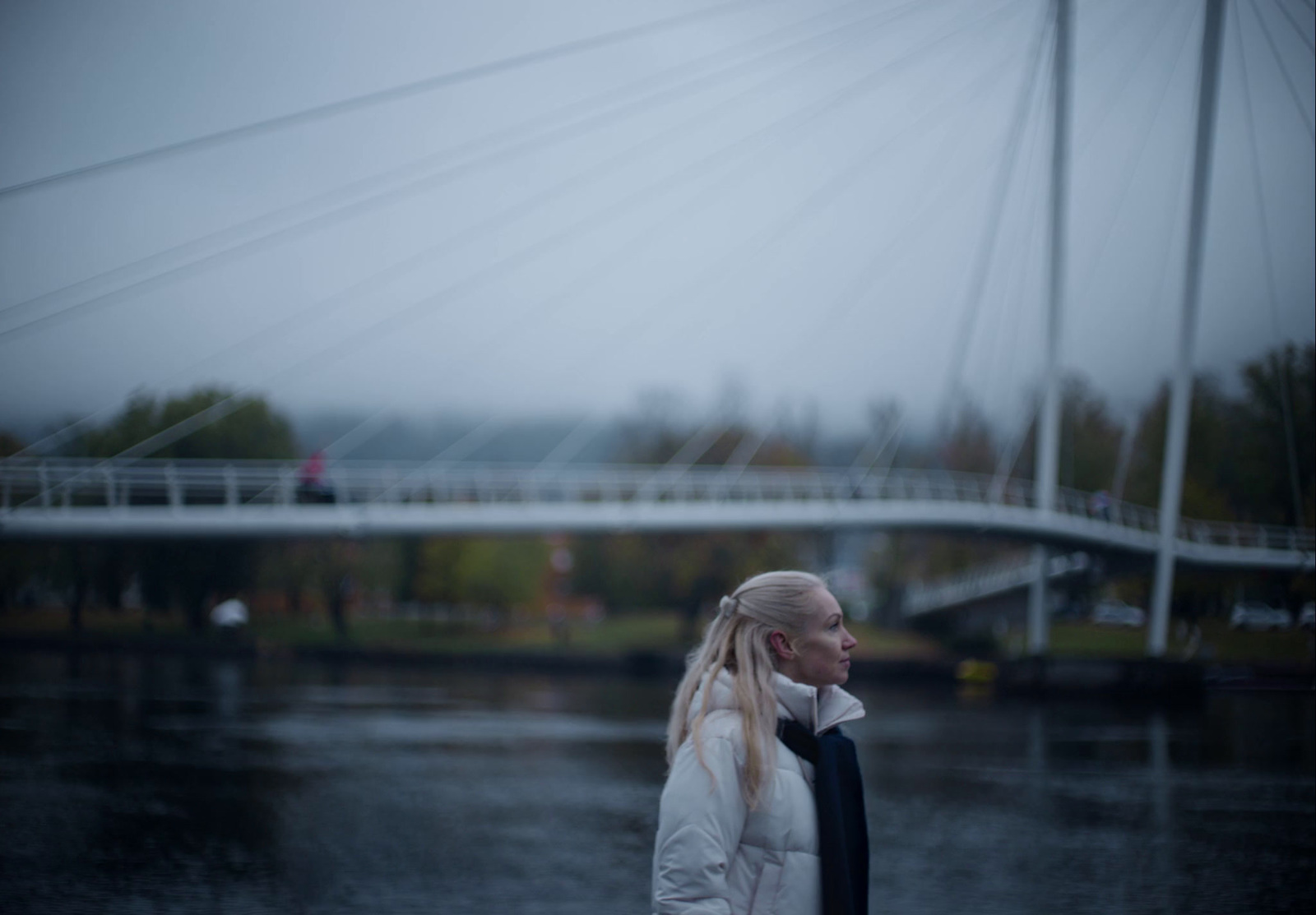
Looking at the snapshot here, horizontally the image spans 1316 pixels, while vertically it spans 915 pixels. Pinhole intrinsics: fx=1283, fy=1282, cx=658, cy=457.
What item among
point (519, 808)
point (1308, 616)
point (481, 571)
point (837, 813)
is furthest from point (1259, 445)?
point (481, 571)

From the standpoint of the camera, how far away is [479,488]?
2919cm

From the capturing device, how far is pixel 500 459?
39.8 meters

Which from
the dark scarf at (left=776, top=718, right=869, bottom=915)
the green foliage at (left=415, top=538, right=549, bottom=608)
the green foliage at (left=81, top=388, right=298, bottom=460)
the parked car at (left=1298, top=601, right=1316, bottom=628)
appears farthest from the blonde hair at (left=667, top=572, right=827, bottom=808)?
the green foliage at (left=415, top=538, right=549, bottom=608)

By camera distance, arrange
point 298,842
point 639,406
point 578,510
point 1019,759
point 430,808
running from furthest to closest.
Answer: point 639,406, point 578,510, point 1019,759, point 430,808, point 298,842

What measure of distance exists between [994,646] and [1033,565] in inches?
204

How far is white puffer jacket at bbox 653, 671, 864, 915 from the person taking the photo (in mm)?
2967

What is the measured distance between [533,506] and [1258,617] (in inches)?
790

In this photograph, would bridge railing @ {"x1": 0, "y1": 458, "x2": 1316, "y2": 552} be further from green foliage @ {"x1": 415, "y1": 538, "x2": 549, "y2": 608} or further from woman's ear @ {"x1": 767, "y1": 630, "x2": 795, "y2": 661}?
woman's ear @ {"x1": 767, "y1": 630, "x2": 795, "y2": 661}

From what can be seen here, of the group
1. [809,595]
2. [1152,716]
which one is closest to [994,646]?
[1152,716]

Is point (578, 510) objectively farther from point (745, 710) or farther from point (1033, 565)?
point (745, 710)

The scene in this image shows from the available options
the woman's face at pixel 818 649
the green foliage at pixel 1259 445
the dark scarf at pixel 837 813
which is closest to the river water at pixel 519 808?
the green foliage at pixel 1259 445

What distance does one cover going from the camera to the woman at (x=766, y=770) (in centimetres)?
298

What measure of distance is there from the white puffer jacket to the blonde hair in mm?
43

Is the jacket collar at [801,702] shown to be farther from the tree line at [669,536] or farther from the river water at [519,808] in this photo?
the tree line at [669,536]
